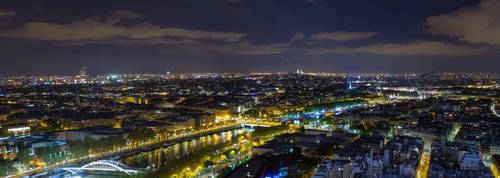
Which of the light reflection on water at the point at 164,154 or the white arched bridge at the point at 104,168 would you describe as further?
the light reflection on water at the point at 164,154

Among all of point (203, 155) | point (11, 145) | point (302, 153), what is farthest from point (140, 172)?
point (11, 145)

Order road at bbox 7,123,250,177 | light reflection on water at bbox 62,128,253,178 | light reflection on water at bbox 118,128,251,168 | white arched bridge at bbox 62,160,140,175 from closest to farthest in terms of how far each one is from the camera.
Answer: white arched bridge at bbox 62,160,140,175 < road at bbox 7,123,250,177 < light reflection on water at bbox 62,128,253,178 < light reflection on water at bbox 118,128,251,168

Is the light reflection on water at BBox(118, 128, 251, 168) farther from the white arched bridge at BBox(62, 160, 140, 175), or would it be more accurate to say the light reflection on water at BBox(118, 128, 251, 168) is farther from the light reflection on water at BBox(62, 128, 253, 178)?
Answer: the white arched bridge at BBox(62, 160, 140, 175)

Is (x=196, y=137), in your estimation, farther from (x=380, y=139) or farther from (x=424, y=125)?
(x=424, y=125)

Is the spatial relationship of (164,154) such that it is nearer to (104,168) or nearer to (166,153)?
(166,153)

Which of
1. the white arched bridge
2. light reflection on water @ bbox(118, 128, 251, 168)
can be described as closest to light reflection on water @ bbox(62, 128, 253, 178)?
light reflection on water @ bbox(118, 128, 251, 168)

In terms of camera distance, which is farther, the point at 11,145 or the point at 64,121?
the point at 64,121

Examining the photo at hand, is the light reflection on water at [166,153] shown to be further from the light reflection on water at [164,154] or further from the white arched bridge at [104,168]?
the white arched bridge at [104,168]

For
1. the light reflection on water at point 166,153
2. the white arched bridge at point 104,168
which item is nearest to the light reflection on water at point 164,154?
the light reflection on water at point 166,153

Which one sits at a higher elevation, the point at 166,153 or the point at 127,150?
the point at 127,150

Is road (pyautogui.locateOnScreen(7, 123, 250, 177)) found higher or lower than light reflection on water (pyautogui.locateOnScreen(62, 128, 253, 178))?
higher

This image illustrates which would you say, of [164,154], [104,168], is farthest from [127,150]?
[104,168]
